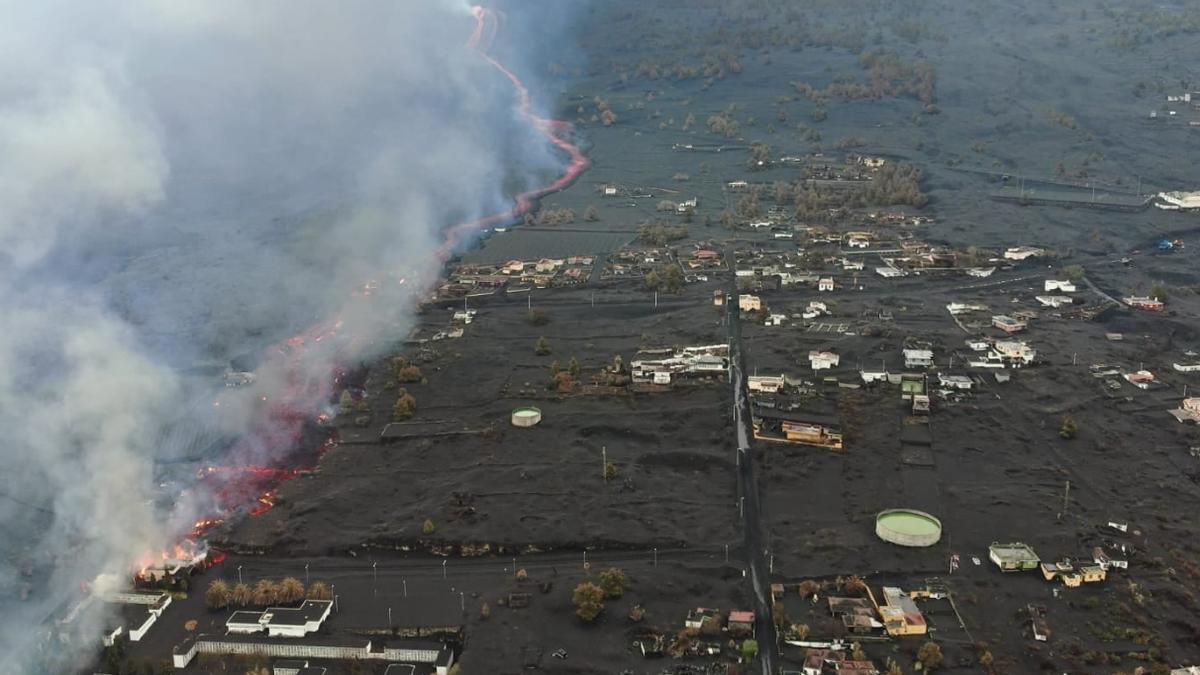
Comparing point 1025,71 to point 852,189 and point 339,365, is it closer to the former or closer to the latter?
point 852,189

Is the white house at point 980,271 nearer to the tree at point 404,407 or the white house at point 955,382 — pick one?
the white house at point 955,382

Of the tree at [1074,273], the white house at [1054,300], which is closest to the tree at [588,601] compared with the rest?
the white house at [1054,300]

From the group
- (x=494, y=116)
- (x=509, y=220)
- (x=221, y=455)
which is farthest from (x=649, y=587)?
(x=494, y=116)

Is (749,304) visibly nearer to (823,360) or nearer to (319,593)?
(823,360)

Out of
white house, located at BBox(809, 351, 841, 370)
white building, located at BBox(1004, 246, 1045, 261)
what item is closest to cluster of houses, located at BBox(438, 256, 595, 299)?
white house, located at BBox(809, 351, 841, 370)

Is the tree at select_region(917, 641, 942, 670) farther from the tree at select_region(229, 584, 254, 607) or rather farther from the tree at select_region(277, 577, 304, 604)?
the tree at select_region(229, 584, 254, 607)
